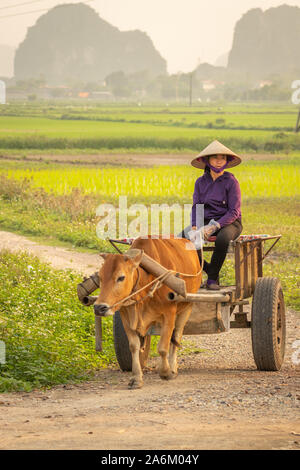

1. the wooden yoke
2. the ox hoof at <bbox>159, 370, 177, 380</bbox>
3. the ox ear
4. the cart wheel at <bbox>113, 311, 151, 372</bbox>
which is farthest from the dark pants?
the ox ear

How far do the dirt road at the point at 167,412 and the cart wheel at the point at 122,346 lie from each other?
5.2 inches

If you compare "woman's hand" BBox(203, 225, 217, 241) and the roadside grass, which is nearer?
the roadside grass

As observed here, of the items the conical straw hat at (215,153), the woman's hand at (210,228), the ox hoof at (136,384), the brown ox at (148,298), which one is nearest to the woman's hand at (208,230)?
the woman's hand at (210,228)

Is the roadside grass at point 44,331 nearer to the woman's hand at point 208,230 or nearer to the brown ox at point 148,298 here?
the brown ox at point 148,298

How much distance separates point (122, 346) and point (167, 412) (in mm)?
1714

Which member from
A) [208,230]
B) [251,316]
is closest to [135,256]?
[208,230]

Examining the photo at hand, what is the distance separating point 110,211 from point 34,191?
2762mm

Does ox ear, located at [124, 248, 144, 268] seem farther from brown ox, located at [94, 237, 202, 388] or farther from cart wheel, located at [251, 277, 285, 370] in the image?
cart wheel, located at [251, 277, 285, 370]

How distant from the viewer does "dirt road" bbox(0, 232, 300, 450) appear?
4.71 m

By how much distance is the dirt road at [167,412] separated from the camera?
15.5 feet

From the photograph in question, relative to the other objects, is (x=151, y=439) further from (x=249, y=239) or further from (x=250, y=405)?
(x=249, y=239)

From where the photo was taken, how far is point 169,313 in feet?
21.0

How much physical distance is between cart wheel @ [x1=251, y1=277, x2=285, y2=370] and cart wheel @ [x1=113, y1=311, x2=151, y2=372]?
1023 mm

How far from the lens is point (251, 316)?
7.16 m
